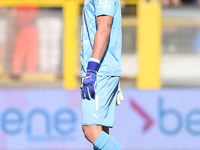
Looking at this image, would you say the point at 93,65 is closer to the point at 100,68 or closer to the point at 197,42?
the point at 100,68

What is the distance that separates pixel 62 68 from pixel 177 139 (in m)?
1.84

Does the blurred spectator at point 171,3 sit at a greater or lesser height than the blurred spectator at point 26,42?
greater

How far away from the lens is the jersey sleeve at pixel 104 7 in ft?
10.1

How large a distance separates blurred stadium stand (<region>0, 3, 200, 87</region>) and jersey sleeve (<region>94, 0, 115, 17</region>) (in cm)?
239

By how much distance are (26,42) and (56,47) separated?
422 millimetres

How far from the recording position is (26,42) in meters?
5.60

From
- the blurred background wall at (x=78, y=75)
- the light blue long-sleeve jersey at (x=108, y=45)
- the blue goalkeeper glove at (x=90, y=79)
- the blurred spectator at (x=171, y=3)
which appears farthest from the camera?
the blurred spectator at (x=171, y=3)

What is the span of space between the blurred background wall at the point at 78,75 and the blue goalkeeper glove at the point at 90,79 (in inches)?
93.6

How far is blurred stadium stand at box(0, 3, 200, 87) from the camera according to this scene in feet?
18.1

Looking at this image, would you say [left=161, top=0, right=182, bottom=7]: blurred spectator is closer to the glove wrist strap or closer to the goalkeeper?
the goalkeeper

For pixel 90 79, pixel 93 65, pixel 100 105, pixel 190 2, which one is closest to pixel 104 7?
pixel 93 65

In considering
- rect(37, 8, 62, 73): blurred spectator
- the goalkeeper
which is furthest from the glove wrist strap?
rect(37, 8, 62, 73): blurred spectator

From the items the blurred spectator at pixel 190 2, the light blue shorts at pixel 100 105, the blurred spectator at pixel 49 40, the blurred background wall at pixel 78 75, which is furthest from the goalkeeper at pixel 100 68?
the blurred spectator at pixel 190 2

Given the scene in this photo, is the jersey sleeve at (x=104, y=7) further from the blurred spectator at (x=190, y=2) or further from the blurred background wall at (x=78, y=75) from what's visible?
the blurred spectator at (x=190, y=2)
